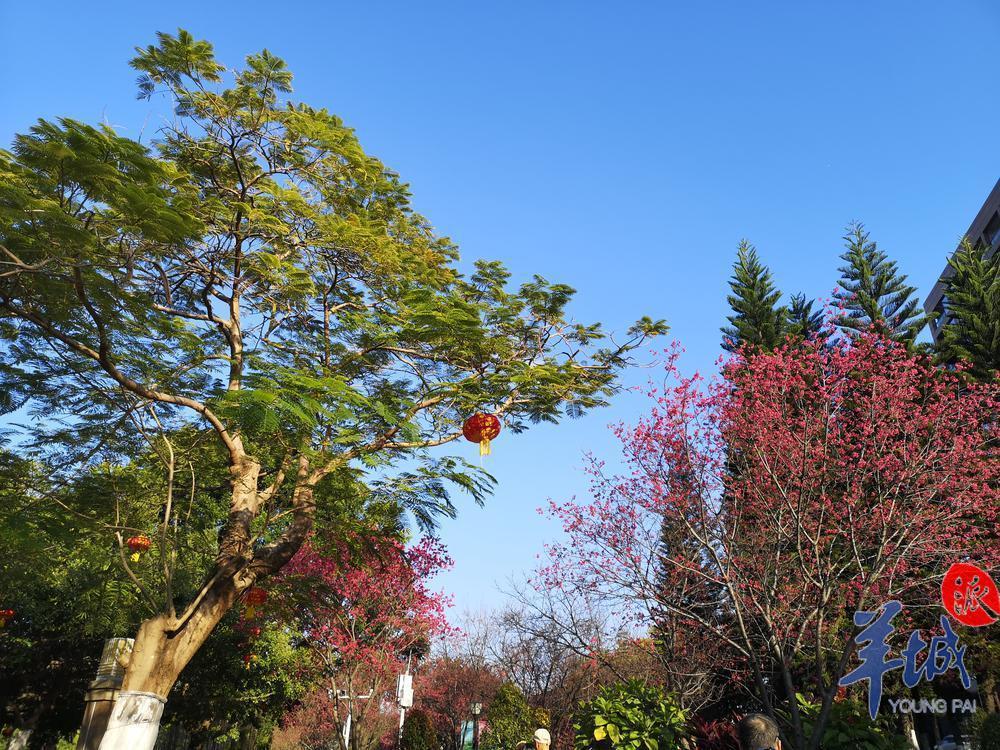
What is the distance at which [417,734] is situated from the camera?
19453mm

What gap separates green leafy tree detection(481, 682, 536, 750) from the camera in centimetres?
1834

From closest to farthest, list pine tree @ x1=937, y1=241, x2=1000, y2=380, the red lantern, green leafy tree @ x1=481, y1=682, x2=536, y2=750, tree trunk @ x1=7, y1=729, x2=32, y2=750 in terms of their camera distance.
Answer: the red lantern, pine tree @ x1=937, y1=241, x2=1000, y2=380, tree trunk @ x1=7, y1=729, x2=32, y2=750, green leafy tree @ x1=481, y1=682, x2=536, y2=750

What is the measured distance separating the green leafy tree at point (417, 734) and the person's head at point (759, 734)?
18.1 m

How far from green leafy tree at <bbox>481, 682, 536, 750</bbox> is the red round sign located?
12.7 m

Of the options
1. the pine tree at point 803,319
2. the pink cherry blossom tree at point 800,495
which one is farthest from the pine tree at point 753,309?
the pink cherry blossom tree at point 800,495

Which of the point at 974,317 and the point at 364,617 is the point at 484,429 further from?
the point at 974,317

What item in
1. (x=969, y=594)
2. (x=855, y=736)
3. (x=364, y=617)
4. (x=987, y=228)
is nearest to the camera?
(x=855, y=736)

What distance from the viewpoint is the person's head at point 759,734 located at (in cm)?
365

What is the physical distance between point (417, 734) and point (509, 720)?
9.38 feet

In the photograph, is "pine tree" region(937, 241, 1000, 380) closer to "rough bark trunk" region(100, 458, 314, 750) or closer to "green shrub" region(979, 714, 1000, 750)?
"green shrub" region(979, 714, 1000, 750)

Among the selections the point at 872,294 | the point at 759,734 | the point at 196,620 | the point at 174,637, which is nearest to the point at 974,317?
the point at 872,294

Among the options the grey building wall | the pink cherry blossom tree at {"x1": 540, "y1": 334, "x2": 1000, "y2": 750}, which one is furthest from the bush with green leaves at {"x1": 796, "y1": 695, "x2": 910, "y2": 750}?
the grey building wall

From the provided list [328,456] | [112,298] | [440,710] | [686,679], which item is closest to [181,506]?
[328,456]

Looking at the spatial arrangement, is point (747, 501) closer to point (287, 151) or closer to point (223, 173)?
point (287, 151)
